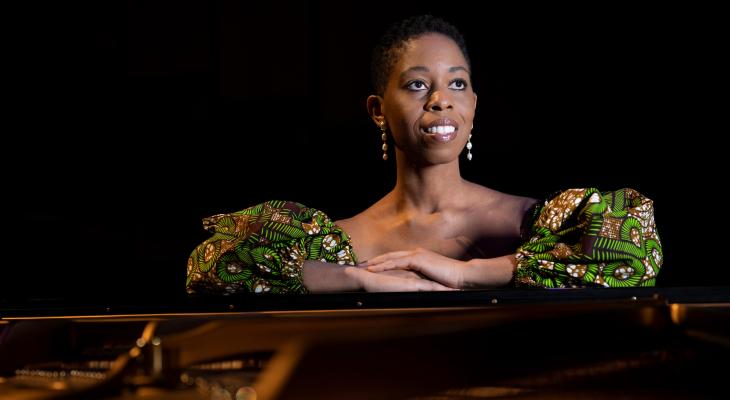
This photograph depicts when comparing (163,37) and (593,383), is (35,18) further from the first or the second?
(593,383)

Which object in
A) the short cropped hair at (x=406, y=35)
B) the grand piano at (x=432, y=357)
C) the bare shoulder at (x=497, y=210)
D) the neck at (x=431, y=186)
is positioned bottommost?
the grand piano at (x=432, y=357)

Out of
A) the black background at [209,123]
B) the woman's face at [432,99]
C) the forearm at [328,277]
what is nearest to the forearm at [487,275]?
the forearm at [328,277]

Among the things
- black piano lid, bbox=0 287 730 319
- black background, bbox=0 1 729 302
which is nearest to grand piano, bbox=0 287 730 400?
black piano lid, bbox=0 287 730 319

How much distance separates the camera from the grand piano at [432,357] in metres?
1.21

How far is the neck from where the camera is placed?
2.30 metres

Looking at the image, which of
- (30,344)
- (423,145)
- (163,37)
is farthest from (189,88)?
(30,344)

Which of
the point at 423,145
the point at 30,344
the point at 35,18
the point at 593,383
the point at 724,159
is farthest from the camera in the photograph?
the point at 35,18

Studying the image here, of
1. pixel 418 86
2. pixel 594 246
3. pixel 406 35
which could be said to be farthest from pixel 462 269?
pixel 406 35

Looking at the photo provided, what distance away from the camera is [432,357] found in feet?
4.17

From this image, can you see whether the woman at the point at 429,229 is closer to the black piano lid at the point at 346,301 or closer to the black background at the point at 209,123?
the black piano lid at the point at 346,301

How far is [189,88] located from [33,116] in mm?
451

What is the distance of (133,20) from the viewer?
288 cm

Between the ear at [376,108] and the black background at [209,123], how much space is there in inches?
15.3

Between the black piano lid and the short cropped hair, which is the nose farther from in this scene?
the black piano lid
